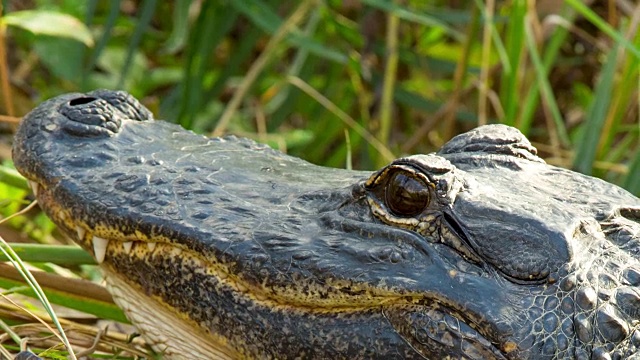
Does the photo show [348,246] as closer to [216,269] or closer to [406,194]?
[406,194]

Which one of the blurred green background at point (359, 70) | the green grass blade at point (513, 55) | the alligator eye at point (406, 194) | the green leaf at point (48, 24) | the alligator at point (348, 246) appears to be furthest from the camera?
the blurred green background at point (359, 70)

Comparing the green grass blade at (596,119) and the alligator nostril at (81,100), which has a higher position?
the alligator nostril at (81,100)

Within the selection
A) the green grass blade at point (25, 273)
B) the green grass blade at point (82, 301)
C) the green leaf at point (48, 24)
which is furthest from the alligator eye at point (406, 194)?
the green leaf at point (48, 24)

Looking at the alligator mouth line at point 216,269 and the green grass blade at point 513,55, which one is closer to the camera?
the alligator mouth line at point 216,269

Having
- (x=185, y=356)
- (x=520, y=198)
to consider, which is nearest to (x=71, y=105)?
(x=185, y=356)

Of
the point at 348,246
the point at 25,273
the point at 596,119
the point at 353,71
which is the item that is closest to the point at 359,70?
the point at 353,71

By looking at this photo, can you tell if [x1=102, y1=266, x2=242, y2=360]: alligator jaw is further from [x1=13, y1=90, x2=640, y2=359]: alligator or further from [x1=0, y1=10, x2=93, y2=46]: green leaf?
[x1=0, y1=10, x2=93, y2=46]: green leaf

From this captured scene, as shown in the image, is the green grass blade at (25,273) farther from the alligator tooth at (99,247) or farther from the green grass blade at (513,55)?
the green grass blade at (513,55)

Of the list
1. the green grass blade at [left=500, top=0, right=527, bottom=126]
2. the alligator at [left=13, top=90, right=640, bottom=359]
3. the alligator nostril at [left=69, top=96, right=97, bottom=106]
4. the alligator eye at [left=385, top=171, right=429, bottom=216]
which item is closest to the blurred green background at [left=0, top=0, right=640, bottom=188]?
the green grass blade at [left=500, top=0, right=527, bottom=126]
